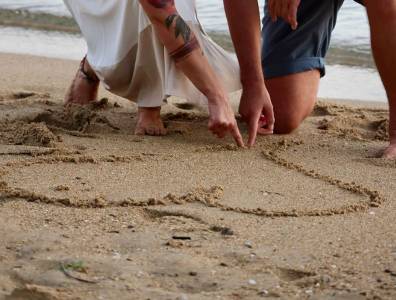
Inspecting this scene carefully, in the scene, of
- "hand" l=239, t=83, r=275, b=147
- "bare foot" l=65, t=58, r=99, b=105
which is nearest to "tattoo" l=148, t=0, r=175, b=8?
"hand" l=239, t=83, r=275, b=147

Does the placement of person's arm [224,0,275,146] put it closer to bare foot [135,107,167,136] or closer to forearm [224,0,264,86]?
forearm [224,0,264,86]

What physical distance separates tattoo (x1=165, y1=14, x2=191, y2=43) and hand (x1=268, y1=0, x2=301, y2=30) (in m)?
0.36

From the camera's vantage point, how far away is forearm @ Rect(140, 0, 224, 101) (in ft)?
11.6

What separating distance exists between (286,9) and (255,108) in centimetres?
44

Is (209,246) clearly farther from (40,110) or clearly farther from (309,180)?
(40,110)

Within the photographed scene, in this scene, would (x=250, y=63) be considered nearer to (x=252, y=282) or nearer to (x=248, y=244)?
(x=248, y=244)

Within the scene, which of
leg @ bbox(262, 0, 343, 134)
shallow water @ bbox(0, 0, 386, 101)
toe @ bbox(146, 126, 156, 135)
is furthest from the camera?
shallow water @ bbox(0, 0, 386, 101)

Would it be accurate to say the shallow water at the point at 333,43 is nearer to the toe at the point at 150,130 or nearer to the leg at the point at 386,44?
the leg at the point at 386,44

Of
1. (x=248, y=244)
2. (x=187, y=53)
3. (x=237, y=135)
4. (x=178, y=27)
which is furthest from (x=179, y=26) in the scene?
(x=248, y=244)

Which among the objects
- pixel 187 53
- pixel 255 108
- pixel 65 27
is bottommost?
pixel 65 27

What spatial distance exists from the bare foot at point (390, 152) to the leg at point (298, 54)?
61 cm

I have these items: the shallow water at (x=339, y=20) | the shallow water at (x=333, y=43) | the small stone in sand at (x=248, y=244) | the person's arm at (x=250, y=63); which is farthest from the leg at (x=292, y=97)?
the shallow water at (x=339, y=20)

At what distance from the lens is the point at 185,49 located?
3.60 m

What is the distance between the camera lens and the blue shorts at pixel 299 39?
4.30m
